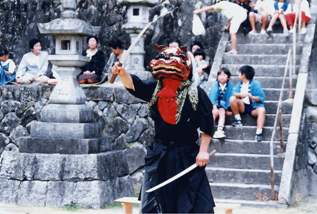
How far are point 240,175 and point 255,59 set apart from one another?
9.77 ft

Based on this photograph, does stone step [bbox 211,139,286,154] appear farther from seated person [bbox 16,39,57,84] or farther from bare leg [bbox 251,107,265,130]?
seated person [bbox 16,39,57,84]

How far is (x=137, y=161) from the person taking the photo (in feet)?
47.0

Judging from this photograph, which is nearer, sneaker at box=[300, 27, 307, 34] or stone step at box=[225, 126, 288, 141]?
stone step at box=[225, 126, 288, 141]

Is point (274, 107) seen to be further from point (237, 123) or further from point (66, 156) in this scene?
point (66, 156)

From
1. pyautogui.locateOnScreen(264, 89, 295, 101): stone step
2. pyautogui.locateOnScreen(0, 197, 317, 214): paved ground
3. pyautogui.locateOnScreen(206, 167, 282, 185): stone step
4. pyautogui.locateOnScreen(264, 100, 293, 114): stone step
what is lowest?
pyautogui.locateOnScreen(0, 197, 317, 214): paved ground

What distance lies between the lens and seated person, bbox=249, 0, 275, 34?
15688 mm

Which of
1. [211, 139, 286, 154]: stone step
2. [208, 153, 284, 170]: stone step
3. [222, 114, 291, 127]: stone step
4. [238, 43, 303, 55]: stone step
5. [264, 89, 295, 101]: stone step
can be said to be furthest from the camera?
[238, 43, 303, 55]: stone step

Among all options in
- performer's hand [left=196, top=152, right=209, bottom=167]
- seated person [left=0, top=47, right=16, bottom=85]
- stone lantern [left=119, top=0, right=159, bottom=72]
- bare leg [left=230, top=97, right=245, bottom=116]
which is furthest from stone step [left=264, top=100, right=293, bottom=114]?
performer's hand [left=196, top=152, right=209, bottom=167]

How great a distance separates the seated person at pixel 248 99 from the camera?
43.3 feet

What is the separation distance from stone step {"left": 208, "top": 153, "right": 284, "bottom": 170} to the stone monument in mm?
1472

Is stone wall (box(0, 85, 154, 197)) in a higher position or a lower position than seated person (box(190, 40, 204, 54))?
lower

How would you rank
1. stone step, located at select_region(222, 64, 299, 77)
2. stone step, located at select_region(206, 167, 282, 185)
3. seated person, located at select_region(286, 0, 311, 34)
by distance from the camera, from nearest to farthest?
A: stone step, located at select_region(206, 167, 282, 185), stone step, located at select_region(222, 64, 299, 77), seated person, located at select_region(286, 0, 311, 34)

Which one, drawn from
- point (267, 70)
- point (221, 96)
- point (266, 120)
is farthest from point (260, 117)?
point (267, 70)

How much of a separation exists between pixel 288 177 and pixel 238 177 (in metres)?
0.80
